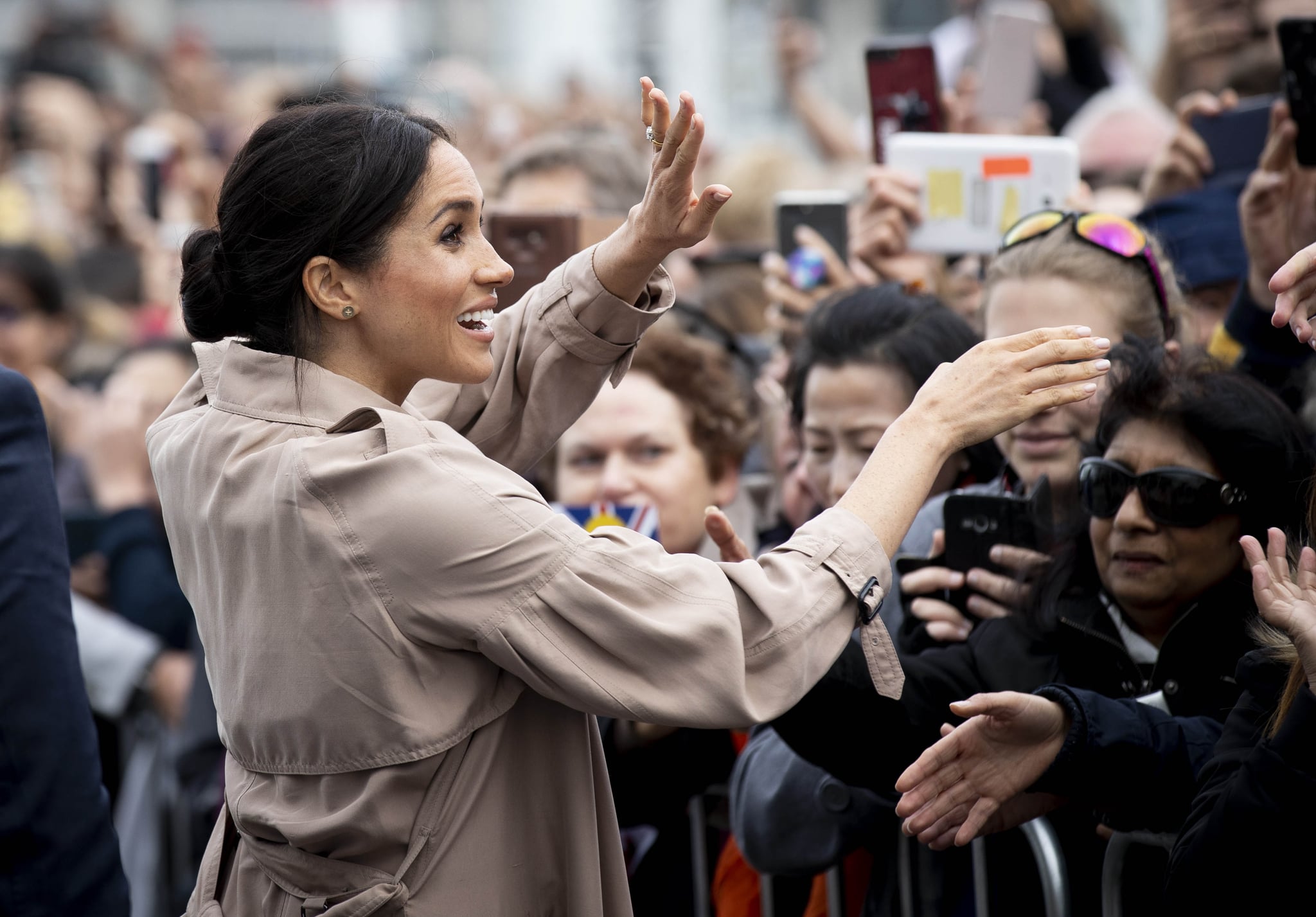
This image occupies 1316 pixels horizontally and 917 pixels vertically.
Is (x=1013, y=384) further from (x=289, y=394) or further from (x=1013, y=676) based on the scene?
(x=289, y=394)

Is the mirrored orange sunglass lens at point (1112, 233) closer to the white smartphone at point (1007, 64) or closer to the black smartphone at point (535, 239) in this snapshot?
the black smartphone at point (535, 239)

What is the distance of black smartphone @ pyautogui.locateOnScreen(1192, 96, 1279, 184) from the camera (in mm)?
3518

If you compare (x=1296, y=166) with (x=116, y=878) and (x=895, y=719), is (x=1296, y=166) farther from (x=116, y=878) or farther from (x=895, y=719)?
(x=116, y=878)

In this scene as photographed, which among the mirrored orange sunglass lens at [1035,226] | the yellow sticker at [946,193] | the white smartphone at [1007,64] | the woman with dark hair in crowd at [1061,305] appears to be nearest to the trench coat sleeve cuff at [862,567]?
the woman with dark hair in crowd at [1061,305]

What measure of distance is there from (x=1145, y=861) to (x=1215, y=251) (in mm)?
1531

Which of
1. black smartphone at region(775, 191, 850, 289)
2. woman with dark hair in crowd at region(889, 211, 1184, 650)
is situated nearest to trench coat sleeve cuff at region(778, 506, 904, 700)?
woman with dark hair in crowd at region(889, 211, 1184, 650)

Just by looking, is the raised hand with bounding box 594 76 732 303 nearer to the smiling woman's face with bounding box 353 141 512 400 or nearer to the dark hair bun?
the smiling woman's face with bounding box 353 141 512 400

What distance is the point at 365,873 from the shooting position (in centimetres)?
191

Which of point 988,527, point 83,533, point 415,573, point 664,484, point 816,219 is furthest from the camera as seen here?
point 83,533

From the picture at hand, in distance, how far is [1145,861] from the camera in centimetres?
233

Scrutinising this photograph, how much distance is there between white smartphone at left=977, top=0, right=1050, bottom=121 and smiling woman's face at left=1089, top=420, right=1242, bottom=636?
2368 millimetres

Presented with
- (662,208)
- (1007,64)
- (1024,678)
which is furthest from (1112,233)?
(1007,64)

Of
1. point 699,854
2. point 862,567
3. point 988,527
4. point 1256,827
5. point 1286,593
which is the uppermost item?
point 862,567

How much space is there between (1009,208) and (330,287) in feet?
5.94
